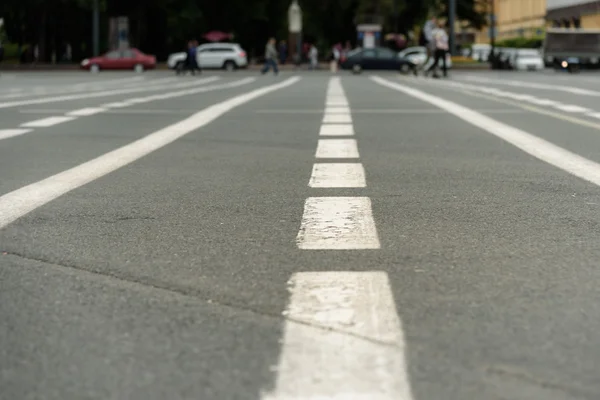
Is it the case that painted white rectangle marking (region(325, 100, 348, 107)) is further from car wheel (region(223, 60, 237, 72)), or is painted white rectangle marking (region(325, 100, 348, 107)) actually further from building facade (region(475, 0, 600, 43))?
building facade (region(475, 0, 600, 43))

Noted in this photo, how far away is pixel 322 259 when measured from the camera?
5414 millimetres

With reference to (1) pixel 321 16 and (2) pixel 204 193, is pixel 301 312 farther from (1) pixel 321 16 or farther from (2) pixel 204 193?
(1) pixel 321 16

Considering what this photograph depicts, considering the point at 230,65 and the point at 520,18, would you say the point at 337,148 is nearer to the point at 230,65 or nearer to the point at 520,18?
the point at 230,65

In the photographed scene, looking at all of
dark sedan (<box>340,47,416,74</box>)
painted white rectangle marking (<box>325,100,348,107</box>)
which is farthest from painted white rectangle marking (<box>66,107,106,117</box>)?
dark sedan (<box>340,47,416,74</box>)

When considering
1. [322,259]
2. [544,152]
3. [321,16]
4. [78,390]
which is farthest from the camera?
[321,16]

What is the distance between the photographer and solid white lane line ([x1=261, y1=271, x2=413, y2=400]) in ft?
11.0

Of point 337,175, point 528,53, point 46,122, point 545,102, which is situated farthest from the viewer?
point 528,53

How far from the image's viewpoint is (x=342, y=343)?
3.83 m

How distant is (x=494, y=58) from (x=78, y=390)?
235 ft

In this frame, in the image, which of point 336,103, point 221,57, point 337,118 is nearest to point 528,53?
point 221,57

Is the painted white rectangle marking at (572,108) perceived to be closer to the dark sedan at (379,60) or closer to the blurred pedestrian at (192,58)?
the blurred pedestrian at (192,58)

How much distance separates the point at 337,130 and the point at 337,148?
267cm

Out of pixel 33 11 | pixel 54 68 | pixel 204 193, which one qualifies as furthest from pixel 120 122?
pixel 33 11

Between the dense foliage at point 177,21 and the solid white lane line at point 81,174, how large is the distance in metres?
61.8
